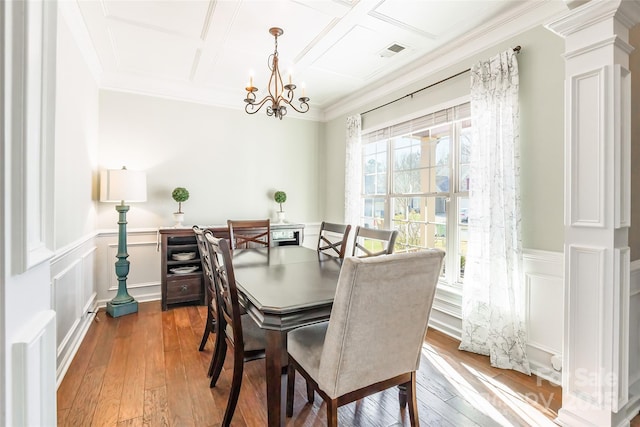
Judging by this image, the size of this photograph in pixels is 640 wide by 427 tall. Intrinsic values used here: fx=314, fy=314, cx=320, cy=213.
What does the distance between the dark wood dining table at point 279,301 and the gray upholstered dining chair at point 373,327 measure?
0.15 m

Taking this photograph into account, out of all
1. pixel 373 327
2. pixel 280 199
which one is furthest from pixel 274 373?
pixel 280 199

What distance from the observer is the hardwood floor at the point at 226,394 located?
174cm

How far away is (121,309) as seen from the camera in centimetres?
329

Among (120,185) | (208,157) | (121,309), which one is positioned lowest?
(121,309)

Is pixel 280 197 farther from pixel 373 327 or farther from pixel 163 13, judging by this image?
pixel 373 327

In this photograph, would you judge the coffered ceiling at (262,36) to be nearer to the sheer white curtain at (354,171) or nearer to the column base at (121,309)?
the sheer white curtain at (354,171)

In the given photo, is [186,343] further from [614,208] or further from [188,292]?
[614,208]

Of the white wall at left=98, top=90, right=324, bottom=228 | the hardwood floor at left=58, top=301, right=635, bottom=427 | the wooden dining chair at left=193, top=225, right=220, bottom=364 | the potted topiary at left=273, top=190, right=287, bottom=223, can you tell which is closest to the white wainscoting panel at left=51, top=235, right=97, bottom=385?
the hardwood floor at left=58, top=301, right=635, bottom=427

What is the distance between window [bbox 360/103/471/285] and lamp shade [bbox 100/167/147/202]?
2646mm

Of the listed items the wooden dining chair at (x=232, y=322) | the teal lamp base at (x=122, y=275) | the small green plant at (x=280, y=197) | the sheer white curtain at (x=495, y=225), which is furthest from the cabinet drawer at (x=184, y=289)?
the sheer white curtain at (x=495, y=225)

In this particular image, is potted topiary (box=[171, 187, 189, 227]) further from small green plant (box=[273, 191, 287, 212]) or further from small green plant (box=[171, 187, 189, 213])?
small green plant (box=[273, 191, 287, 212])

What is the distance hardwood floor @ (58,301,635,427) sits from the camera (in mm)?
1742

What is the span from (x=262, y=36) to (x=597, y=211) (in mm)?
2690

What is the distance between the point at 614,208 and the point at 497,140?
0.99 meters
